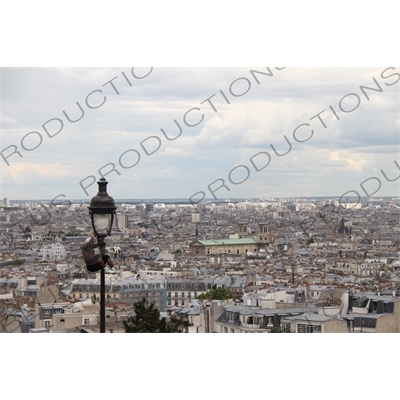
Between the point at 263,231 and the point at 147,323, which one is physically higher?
the point at 263,231

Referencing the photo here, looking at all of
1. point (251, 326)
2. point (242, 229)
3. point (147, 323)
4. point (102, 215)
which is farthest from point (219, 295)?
point (242, 229)

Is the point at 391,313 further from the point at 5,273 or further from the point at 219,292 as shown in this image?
the point at 5,273

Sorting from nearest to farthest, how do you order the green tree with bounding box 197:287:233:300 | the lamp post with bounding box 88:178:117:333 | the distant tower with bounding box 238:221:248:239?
the lamp post with bounding box 88:178:117:333 < the green tree with bounding box 197:287:233:300 < the distant tower with bounding box 238:221:248:239

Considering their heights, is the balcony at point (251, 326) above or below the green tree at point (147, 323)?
below

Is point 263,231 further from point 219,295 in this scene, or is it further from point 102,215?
point 102,215

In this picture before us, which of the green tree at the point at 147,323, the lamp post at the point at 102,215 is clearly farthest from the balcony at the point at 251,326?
the lamp post at the point at 102,215

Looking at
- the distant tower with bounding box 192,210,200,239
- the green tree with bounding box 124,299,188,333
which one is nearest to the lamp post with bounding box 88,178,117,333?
the green tree with bounding box 124,299,188,333

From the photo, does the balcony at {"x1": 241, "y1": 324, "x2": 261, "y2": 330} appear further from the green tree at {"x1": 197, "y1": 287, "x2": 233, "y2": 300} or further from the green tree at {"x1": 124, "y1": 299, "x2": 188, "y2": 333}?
the green tree at {"x1": 197, "y1": 287, "x2": 233, "y2": 300}

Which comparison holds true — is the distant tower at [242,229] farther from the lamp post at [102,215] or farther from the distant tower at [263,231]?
the lamp post at [102,215]

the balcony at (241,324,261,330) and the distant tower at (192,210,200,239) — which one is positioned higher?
the distant tower at (192,210,200,239)

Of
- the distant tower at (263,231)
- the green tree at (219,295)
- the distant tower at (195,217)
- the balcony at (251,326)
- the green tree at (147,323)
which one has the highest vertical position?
the distant tower at (195,217)

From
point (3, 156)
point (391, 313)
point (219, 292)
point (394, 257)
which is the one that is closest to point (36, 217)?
point (394, 257)
